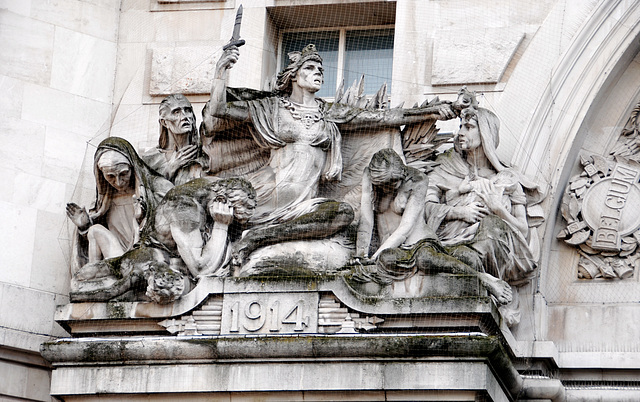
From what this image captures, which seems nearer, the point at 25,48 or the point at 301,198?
the point at 301,198

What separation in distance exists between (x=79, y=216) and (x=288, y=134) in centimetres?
210

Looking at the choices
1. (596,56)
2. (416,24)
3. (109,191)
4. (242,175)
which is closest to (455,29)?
(416,24)

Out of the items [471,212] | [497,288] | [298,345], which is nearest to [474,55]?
[471,212]

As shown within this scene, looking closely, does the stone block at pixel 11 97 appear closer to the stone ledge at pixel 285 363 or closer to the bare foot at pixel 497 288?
the stone ledge at pixel 285 363

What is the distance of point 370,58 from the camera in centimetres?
1686

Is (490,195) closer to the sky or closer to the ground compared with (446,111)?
closer to the ground

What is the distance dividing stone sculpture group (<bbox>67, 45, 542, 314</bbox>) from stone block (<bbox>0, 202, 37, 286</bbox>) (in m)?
0.70

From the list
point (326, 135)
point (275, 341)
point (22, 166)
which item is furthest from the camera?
point (22, 166)

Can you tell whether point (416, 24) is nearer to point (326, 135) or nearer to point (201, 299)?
point (326, 135)

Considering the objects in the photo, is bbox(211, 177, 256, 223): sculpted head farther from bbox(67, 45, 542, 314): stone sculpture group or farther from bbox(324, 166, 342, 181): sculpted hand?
bbox(324, 166, 342, 181): sculpted hand

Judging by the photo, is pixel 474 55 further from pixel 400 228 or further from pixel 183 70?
pixel 183 70

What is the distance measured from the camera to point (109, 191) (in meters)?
15.5

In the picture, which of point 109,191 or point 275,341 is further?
point 109,191

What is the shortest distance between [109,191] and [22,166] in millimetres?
1143
